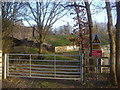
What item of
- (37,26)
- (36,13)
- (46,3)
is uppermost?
(46,3)

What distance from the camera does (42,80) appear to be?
8.23 metres

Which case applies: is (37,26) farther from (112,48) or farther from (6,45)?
(112,48)

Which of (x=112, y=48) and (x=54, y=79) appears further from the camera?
(x=54, y=79)

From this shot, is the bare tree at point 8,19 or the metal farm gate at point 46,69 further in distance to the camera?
the bare tree at point 8,19

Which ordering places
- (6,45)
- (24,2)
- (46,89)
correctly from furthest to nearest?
(24,2), (6,45), (46,89)

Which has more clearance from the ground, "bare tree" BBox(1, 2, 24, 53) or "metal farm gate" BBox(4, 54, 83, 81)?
"bare tree" BBox(1, 2, 24, 53)

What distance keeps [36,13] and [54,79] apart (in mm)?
15357

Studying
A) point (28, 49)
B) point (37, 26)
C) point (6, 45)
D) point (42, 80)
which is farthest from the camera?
point (37, 26)

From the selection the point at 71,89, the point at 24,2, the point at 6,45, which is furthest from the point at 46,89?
the point at 24,2

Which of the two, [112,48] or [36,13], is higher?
[36,13]

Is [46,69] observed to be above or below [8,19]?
below

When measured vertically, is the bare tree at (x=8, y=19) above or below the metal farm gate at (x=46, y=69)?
above

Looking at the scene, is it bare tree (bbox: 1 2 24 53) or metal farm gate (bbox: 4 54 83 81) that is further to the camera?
bare tree (bbox: 1 2 24 53)

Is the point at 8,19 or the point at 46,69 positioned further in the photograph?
the point at 8,19
